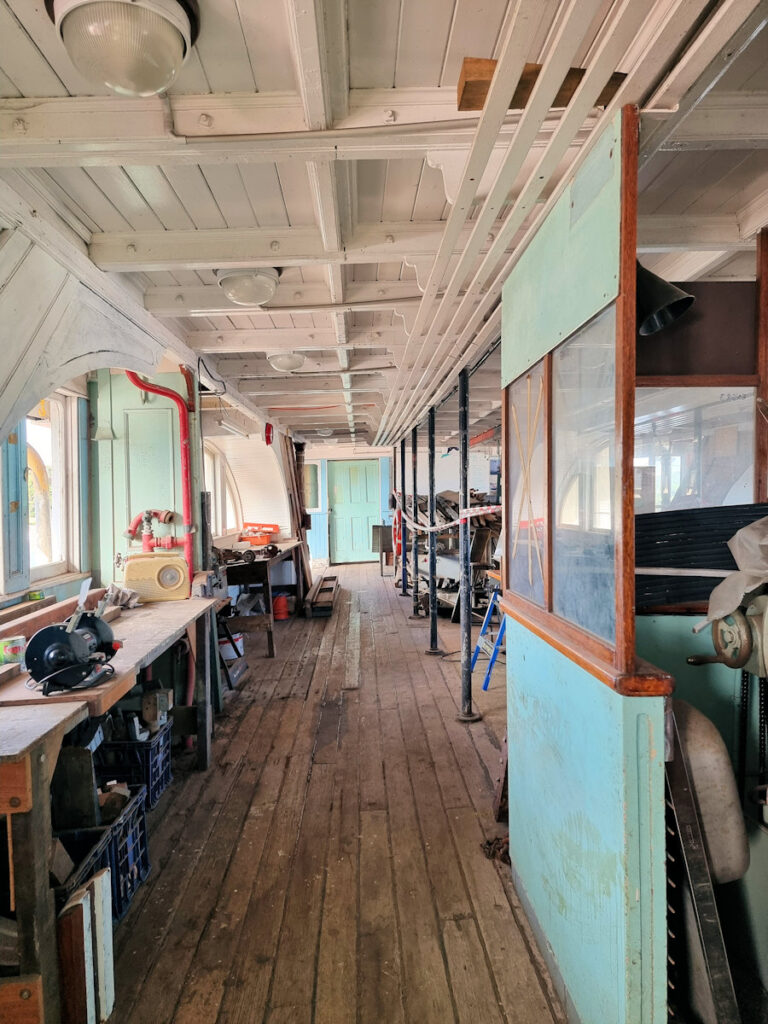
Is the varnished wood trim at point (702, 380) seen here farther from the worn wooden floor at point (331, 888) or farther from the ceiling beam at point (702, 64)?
the worn wooden floor at point (331, 888)

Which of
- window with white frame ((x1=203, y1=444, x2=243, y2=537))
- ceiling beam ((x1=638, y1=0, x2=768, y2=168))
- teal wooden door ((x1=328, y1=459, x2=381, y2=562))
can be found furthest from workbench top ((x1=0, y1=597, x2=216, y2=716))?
teal wooden door ((x1=328, y1=459, x2=381, y2=562))

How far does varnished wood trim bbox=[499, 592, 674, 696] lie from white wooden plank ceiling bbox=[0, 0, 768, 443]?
4.09ft

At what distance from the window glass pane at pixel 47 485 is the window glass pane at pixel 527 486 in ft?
10.9

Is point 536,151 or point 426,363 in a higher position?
point 536,151

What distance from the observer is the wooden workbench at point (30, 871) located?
4.75 ft

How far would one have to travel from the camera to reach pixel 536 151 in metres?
1.74

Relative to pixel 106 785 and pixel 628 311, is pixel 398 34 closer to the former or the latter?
pixel 628 311

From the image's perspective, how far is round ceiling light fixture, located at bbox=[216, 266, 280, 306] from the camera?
2.55 metres

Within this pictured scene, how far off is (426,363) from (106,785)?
9.58ft

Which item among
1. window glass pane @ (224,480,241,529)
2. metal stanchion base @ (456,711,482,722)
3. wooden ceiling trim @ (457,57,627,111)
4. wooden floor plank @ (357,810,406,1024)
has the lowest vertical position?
wooden floor plank @ (357,810,406,1024)

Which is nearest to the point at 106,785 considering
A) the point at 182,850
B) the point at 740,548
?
the point at 182,850

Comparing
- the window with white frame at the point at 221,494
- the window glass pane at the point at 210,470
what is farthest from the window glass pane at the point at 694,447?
the window glass pane at the point at 210,470

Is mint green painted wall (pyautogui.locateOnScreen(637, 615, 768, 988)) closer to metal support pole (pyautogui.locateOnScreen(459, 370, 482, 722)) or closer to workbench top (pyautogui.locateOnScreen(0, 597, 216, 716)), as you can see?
metal support pole (pyautogui.locateOnScreen(459, 370, 482, 722))

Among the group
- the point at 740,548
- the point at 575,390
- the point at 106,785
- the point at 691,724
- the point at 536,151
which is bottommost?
the point at 106,785
